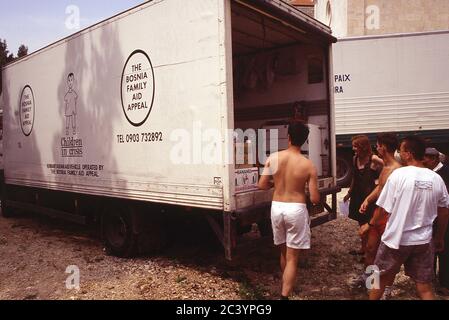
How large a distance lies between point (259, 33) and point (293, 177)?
114 inches

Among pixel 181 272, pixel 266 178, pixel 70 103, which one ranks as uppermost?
pixel 70 103

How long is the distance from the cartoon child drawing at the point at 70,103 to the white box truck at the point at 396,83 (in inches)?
285

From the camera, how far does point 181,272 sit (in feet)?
15.1

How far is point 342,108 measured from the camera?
9.98 metres

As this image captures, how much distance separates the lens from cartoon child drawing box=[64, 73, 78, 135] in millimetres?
5562

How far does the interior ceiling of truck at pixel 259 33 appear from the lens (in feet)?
14.5

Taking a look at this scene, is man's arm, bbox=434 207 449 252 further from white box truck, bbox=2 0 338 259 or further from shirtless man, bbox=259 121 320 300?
white box truck, bbox=2 0 338 259

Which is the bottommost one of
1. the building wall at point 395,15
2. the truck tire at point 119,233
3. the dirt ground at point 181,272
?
the dirt ground at point 181,272

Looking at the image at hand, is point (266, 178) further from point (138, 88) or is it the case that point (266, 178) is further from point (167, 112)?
point (138, 88)

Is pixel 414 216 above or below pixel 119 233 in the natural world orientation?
above

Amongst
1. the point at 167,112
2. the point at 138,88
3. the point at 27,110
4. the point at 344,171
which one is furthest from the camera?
the point at 344,171

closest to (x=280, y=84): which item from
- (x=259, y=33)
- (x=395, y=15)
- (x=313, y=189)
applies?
(x=259, y=33)

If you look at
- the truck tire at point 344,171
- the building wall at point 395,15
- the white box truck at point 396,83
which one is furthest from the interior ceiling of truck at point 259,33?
the building wall at point 395,15

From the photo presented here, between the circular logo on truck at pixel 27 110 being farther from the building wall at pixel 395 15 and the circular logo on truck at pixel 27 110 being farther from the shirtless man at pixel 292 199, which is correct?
the building wall at pixel 395 15
